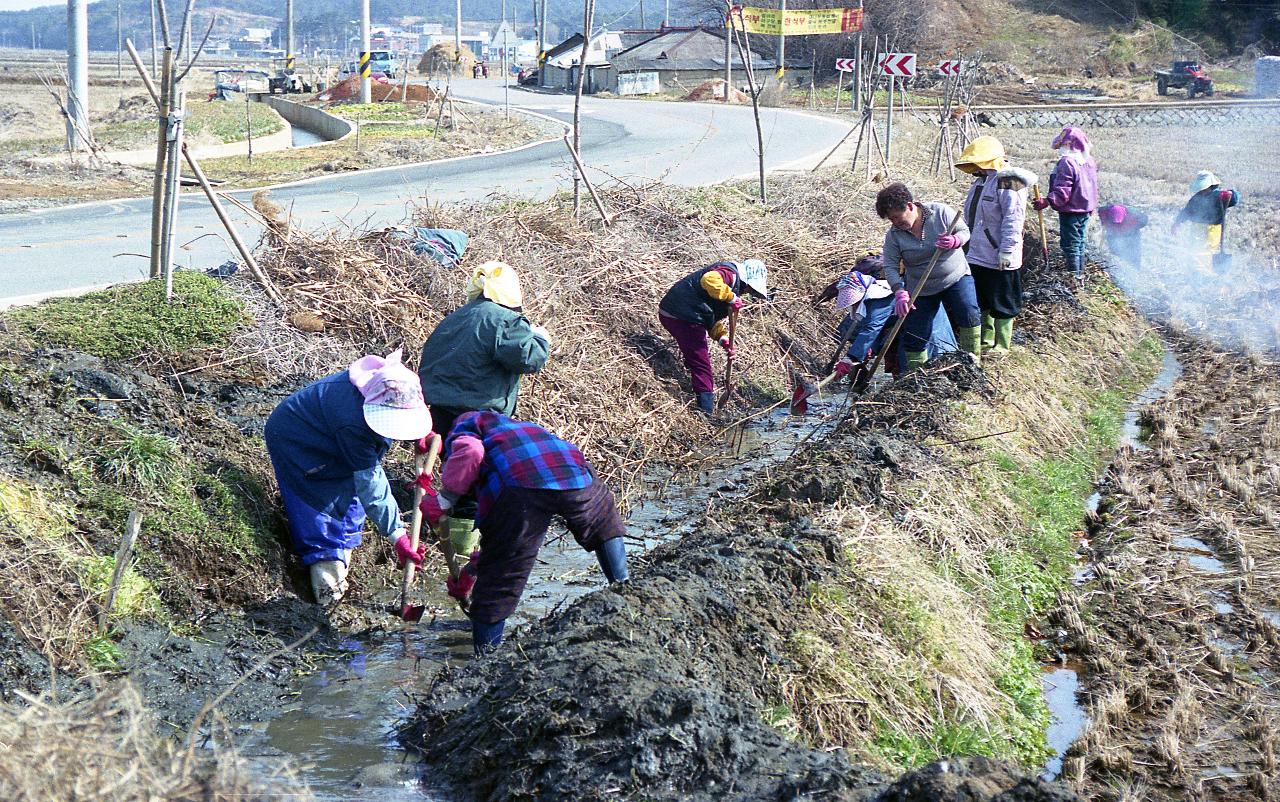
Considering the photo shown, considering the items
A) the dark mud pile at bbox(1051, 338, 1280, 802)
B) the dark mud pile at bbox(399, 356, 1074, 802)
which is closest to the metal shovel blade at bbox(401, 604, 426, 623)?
the dark mud pile at bbox(399, 356, 1074, 802)

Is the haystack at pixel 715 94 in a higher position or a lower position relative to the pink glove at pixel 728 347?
higher

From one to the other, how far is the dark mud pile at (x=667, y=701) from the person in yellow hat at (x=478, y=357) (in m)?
1.23

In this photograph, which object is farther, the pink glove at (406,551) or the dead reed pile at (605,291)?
the dead reed pile at (605,291)

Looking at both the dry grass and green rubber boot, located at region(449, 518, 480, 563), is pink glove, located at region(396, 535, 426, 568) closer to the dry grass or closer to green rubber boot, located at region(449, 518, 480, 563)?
green rubber boot, located at region(449, 518, 480, 563)

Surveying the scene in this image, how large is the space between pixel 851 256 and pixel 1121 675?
8.80 metres

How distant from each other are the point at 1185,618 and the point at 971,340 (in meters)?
3.53

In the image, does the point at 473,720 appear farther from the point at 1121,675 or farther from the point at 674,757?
the point at 1121,675

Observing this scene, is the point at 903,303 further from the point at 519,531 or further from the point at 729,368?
the point at 519,531

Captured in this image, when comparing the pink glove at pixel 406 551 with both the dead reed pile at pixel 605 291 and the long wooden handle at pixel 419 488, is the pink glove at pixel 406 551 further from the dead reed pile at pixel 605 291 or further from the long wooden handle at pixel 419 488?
the dead reed pile at pixel 605 291

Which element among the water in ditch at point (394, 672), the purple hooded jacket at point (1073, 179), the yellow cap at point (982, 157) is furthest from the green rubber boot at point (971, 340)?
the purple hooded jacket at point (1073, 179)

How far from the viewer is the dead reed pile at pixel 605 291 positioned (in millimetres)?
8906

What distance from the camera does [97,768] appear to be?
9.59 ft

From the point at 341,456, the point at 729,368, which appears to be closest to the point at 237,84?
the point at 729,368

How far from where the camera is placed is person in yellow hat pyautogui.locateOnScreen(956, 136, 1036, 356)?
9.50 metres
